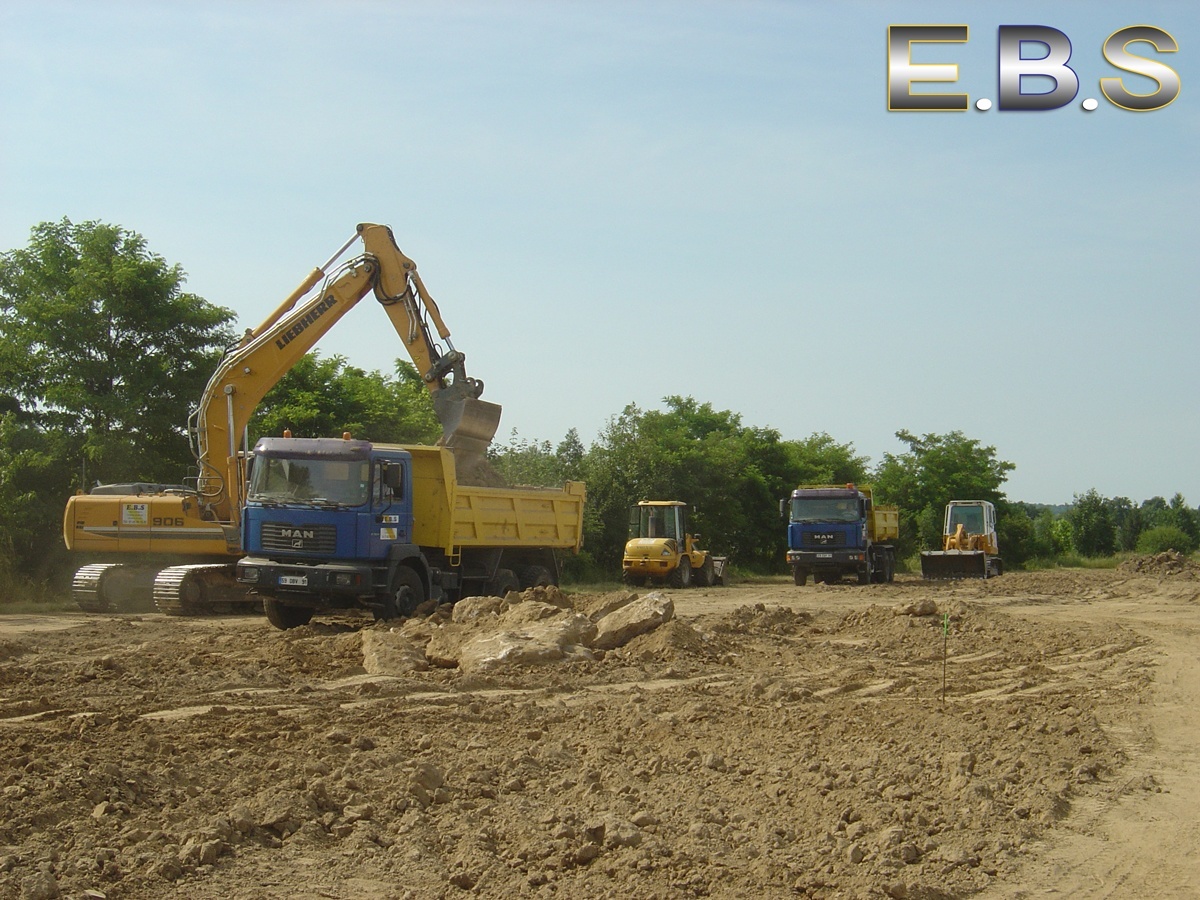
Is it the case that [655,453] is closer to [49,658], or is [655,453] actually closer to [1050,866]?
[49,658]

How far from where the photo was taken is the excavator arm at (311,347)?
805 inches

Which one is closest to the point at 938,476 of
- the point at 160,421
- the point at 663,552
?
the point at 663,552

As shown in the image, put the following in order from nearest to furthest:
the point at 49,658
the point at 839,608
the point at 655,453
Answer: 1. the point at 49,658
2. the point at 839,608
3. the point at 655,453

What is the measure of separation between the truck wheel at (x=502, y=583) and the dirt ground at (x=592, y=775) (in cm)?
620

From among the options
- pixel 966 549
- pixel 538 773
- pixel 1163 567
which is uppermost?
pixel 966 549

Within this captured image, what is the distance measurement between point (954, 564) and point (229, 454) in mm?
24317

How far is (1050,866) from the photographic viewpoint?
646 cm

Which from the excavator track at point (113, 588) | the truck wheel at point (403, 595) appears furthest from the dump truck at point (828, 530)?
the excavator track at point (113, 588)

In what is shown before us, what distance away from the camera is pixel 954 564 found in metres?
37.2

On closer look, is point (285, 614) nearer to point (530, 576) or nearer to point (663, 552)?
point (530, 576)

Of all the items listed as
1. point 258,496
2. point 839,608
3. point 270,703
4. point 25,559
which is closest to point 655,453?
point 839,608

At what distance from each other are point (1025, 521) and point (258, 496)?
46186 millimetres

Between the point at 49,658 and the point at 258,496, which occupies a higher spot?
the point at 258,496

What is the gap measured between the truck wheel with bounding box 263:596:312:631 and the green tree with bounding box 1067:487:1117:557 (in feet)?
Answer: 189
